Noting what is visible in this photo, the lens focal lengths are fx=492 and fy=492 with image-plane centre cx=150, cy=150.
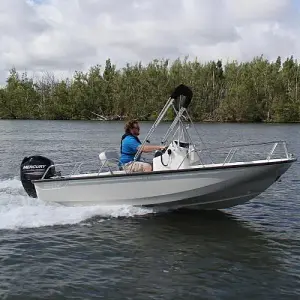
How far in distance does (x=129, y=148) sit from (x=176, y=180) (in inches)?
68.0

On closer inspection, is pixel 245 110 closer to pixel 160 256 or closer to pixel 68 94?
pixel 68 94

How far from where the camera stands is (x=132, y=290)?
26.2 ft

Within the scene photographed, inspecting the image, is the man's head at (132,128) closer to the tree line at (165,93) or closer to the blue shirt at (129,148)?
the blue shirt at (129,148)

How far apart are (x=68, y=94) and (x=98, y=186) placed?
311 ft

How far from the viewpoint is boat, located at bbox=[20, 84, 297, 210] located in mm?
11664

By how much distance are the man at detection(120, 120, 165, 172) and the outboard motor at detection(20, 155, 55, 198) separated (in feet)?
6.66

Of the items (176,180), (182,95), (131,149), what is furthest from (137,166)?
(182,95)

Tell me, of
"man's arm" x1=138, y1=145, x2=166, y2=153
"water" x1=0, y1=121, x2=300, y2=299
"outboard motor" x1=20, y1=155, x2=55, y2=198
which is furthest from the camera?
"outboard motor" x1=20, y1=155, x2=55, y2=198

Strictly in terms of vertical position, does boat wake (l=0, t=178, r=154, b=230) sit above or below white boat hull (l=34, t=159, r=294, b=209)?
below

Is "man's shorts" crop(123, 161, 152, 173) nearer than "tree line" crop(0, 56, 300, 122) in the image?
Yes

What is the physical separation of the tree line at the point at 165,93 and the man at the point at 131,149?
77.9 m

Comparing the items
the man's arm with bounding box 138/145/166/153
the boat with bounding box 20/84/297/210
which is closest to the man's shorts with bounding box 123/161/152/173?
the boat with bounding box 20/84/297/210

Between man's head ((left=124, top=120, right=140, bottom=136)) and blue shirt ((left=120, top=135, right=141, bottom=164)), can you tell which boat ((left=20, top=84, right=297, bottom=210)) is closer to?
blue shirt ((left=120, top=135, right=141, bottom=164))

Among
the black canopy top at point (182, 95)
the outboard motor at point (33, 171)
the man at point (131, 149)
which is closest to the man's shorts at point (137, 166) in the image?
the man at point (131, 149)
